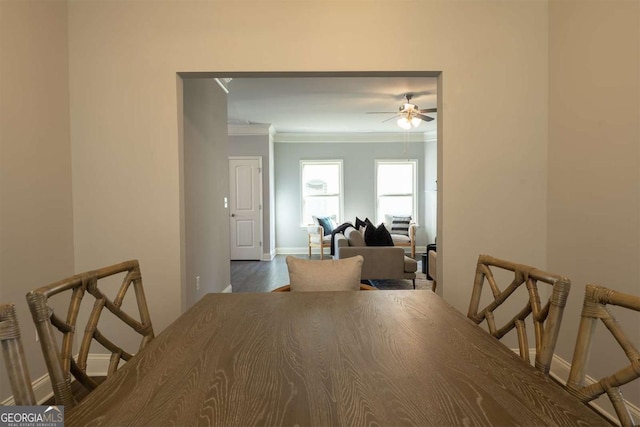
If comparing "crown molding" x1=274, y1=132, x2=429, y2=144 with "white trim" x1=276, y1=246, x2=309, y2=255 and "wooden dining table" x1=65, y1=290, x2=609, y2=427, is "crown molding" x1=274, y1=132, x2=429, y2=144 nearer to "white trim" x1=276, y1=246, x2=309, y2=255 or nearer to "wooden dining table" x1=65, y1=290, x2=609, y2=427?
"white trim" x1=276, y1=246, x2=309, y2=255

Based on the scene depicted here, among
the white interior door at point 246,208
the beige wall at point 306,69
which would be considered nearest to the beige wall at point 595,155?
the beige wall at point 306,69

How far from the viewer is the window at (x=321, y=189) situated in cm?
828

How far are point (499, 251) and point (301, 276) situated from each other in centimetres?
137

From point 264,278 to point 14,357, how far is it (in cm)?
499

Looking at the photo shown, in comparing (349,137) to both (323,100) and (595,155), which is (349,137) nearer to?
(323,100)

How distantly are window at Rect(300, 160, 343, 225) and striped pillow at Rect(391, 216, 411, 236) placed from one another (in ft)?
3.84

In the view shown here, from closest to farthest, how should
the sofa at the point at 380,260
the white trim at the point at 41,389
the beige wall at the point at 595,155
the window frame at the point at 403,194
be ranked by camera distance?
the beige wall at the point at 595,155 → the white trim at the point at 41,389 → the sofa at the point at 380,260 → the window frame at the point at 403,194

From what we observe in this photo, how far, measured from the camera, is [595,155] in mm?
2031

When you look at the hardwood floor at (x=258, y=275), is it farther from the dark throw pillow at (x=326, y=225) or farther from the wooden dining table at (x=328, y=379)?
the wooden dining table at (x=328, y=379)

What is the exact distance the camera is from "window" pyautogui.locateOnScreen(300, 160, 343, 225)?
27.2ft

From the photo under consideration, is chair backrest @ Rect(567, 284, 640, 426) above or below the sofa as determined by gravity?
above

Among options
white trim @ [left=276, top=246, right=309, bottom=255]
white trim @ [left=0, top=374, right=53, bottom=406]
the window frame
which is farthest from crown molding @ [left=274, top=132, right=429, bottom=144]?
white trim @ [left=0, top=374, right=53, bottom=406]

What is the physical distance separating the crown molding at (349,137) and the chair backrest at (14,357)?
7594 mm

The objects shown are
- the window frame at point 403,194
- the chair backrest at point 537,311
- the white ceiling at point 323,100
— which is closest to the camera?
the chair backrest at point 537,311
